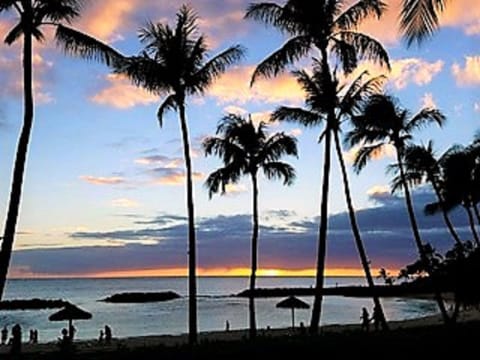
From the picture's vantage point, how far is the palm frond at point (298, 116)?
28.8m

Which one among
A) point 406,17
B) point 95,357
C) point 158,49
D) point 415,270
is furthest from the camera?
point 415,270

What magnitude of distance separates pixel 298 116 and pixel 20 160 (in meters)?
12.5

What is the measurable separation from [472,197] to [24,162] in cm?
2971

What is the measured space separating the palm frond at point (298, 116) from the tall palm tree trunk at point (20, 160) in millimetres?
11236

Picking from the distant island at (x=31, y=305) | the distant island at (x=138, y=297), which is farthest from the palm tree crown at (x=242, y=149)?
the distant island at (x=138, y=297)

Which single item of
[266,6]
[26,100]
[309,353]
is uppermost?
[266,6]

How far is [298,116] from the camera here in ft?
95.0

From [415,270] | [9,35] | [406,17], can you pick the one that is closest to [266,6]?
[9,35]

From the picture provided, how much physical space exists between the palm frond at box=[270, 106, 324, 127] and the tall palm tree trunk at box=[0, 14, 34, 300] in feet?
36.9

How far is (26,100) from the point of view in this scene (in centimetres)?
1983

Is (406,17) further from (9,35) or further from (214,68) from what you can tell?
(214,68)

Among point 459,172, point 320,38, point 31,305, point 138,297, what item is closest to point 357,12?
point 320,38

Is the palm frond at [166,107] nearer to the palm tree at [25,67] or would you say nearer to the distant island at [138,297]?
the palm tree at [25,67]

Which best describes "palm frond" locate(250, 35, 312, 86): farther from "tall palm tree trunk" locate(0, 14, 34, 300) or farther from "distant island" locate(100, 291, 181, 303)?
"distant island" locate(100, 291, 181, 303)
